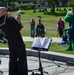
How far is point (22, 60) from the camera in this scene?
8180mm

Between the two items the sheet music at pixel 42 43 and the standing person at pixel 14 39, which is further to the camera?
the sheet music at pixel 42 43

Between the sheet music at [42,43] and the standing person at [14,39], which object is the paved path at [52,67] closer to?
the sheet music at [42,43]

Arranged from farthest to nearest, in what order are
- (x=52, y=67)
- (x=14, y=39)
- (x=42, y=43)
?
(x=52, y=67), (x=42, y=43), (x=14, y=39)

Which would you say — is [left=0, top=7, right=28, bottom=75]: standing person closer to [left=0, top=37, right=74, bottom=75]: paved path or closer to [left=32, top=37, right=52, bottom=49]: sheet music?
[left=32, top=37, right=52, bottom=49]: sheet music

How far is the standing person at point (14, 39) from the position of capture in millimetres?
7963

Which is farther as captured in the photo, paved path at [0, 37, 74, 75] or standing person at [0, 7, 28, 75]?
paved path at [0, 37, 74, 75]

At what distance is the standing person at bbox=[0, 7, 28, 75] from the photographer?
314 inches

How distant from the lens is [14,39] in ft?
26.3

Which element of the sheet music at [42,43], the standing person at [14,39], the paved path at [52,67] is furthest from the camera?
the paved path at [52,67]

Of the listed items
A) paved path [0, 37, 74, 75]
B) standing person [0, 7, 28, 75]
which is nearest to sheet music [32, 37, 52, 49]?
paved path [0, 37, 74, 75]

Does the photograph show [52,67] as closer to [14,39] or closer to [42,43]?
[42,43]

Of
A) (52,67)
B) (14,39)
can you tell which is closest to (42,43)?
(14,39)

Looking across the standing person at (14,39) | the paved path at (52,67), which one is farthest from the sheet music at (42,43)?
the standing person at (14,39)

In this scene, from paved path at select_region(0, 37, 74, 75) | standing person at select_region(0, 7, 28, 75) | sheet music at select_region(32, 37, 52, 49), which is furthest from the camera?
paved path at select_region(0, 37, 74, 75)
